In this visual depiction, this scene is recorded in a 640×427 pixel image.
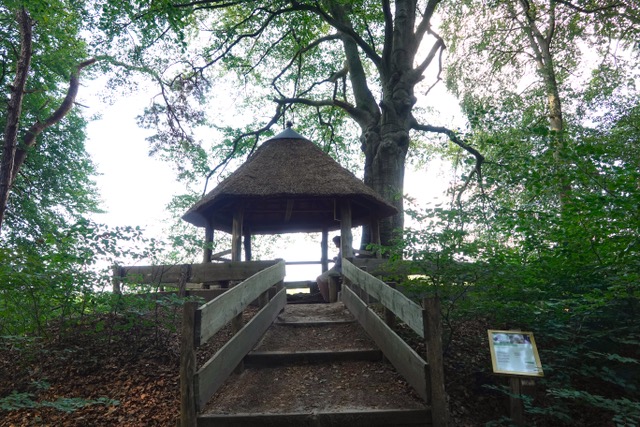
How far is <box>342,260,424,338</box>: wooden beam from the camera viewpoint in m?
3.22

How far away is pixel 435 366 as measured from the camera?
9.93ft

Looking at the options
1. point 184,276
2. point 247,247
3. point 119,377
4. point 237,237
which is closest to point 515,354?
point 119,377

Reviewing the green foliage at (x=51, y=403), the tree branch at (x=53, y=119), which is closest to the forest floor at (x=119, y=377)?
the green foliage at (x=51, y=403)

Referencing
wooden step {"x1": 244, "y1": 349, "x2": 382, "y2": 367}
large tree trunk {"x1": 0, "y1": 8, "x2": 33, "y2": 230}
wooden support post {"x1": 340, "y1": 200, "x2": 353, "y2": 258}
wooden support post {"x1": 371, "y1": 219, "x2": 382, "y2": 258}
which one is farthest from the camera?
wooden support post {"x1": 371, "y1": 219, "x2": 382, "y2": 258}

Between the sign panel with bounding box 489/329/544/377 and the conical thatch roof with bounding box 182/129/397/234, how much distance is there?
555cm

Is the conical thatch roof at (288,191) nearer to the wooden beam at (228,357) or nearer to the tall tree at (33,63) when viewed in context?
the wooden beam at (228,357)

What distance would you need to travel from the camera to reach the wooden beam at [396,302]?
127 inches

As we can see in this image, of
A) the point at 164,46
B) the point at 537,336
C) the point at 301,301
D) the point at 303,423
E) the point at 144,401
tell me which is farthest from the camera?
the point at 164,46

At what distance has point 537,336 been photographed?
15.4 feet

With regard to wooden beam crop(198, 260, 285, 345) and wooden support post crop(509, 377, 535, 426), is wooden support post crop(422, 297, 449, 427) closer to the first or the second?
wooden support post crop(509, 377, 535, 426)

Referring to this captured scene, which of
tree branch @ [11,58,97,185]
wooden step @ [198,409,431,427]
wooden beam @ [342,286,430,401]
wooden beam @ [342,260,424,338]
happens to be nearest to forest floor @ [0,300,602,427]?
wooden beam @ [342,286,430,401]

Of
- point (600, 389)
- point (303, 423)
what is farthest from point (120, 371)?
point (600, 389)

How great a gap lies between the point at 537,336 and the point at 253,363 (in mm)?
3228

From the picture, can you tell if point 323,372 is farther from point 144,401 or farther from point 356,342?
point 144,401
